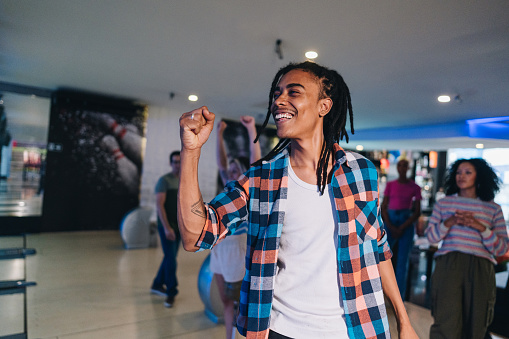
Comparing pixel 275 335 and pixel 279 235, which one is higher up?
pixel 279 235

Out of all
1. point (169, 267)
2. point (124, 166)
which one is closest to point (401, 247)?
point (169, 267)

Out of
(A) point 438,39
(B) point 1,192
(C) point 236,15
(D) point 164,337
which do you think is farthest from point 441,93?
(B) point 1,192

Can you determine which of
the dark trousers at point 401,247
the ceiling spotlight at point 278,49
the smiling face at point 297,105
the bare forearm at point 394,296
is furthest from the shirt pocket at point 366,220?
the dark trousers at point 401,247

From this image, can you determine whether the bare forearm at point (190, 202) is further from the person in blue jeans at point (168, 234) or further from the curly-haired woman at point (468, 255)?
the person in blue jeans at point (168, 234)

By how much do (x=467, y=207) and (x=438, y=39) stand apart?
5.97 feet

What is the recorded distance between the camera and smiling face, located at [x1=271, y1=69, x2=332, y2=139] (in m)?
1.29

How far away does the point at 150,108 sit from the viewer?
29.5 feet

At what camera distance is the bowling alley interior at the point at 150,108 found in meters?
3.40

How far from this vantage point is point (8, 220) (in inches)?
284

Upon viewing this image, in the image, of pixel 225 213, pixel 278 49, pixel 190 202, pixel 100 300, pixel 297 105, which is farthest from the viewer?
pixel 278 49

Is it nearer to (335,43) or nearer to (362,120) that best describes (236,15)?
(335,43)

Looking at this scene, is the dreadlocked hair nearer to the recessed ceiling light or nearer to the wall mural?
the recessed ceiling light

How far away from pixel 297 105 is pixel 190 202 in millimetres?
534

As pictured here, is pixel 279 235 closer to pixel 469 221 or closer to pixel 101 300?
pixel 469 221
